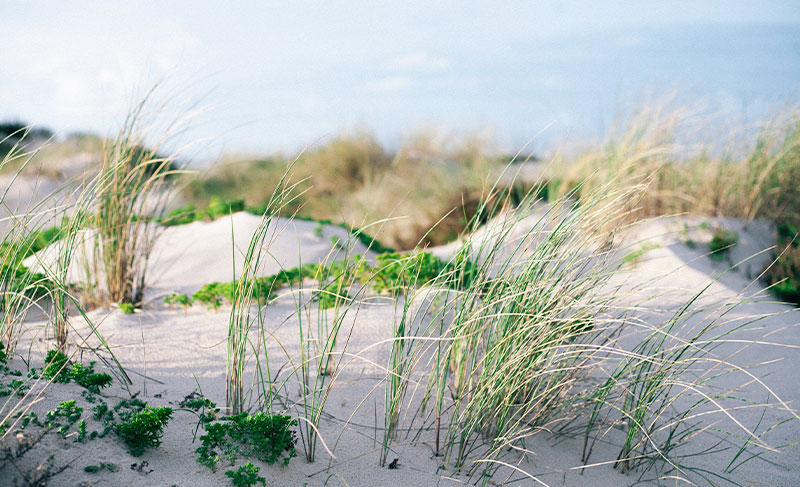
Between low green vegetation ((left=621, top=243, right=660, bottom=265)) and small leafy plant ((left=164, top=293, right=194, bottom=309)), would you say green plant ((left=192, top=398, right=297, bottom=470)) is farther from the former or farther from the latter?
small leafy plant ((left=164, top=293, right=194, bottom=309))

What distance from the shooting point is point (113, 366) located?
2908 millimetres

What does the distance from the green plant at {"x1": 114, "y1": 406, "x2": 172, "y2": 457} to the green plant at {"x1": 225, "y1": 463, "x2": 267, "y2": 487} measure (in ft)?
1.12

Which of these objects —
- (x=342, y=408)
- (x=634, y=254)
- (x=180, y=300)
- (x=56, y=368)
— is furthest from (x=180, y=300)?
(x=634, y=254)

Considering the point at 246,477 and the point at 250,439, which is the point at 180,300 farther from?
the point at 246,477

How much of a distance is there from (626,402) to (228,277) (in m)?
4.00

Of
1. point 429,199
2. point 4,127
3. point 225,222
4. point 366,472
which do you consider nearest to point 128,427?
point 366,472

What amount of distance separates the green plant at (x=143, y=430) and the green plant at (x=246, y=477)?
34 cm

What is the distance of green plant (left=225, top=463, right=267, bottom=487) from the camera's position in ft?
6.65

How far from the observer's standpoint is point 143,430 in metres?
2.16

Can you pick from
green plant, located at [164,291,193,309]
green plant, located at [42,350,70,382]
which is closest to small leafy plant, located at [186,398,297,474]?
green plant, located at [42,350,70,382]

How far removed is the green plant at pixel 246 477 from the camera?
79.8 inches

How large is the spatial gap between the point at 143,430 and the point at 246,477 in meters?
0.43

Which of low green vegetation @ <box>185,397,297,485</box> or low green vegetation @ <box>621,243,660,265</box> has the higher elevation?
low green vegetation @ <box>621,243,660,265</box>

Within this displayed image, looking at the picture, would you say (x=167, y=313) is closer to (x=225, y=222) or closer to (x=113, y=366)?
(x=113, y=366)
